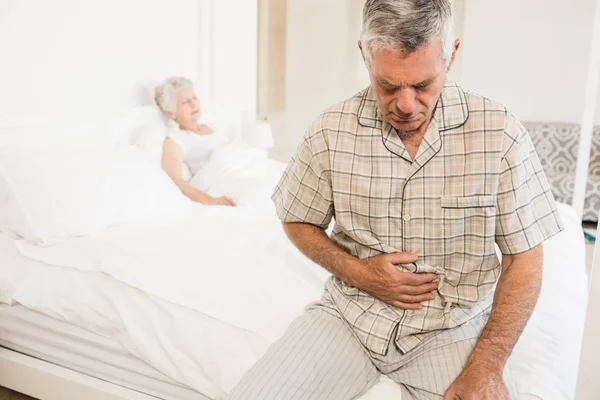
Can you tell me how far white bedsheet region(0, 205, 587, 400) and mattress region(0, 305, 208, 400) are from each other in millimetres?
49

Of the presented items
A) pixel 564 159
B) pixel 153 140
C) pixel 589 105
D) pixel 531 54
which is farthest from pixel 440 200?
pixel 531 54

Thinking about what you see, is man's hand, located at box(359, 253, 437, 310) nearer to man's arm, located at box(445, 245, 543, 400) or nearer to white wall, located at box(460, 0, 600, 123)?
man's arm, located at box(445, 245, 543, 400)

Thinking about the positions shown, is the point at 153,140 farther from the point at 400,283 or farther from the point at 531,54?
the point at 531,54

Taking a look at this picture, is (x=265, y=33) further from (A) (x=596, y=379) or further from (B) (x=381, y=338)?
(A) (x=596, y=379)

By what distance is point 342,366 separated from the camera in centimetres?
117

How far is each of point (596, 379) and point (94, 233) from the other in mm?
1650

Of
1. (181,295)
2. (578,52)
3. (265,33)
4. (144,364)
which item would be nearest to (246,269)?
(181,295)

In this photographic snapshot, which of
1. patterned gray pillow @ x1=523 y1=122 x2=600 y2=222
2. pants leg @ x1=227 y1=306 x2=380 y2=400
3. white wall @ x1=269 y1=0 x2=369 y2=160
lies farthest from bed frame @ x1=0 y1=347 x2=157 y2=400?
patterned gray pillow @ x1=523 y1=122 x2=600 y2=222

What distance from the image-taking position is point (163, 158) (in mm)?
2684

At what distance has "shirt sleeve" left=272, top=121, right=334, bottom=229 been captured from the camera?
1.29 m

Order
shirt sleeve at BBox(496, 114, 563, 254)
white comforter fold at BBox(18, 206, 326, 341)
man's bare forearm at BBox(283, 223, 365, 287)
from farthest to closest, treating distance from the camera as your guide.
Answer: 1. white comforter fold at BBox(18, 206, 326, 341)
2. man's bare forearm at BBox(283, 223, 365, 287)
3. shirt sleeve at BBox(496, 114, 563, 254)

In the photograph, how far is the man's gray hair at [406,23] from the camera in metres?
1.07

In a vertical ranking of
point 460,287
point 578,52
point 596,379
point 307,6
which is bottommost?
point 460,287

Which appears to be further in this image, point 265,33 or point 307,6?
point 307,6
